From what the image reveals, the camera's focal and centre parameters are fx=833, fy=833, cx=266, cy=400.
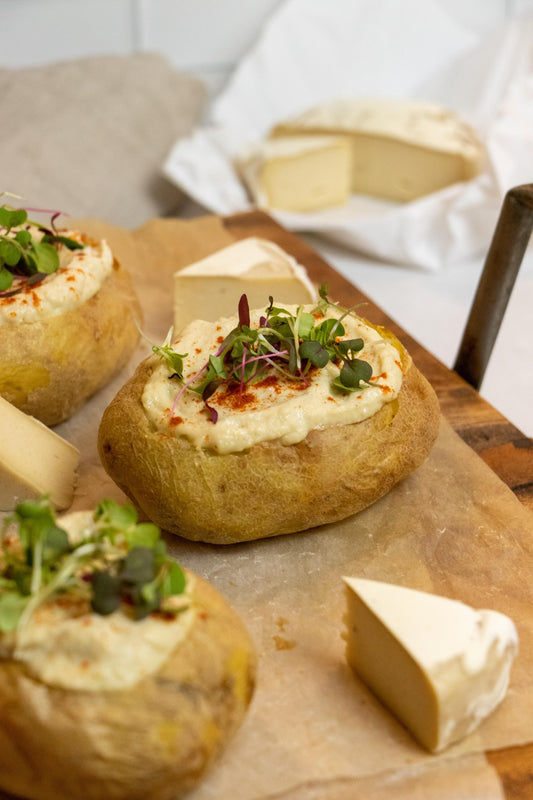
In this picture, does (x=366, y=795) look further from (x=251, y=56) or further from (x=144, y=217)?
(x=251, y=56)

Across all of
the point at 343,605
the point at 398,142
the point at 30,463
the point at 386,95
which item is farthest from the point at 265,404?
→ the point at 386,95

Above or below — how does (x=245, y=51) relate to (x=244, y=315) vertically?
below

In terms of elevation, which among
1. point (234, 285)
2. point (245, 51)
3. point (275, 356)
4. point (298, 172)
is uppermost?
point (275, 356)

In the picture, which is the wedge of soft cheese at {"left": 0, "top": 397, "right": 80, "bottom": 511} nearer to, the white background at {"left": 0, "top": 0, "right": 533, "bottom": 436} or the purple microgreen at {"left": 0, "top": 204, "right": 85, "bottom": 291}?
the purple microgreen at {"left": 0, "top": 204, "right": 85, "bottom": 291}

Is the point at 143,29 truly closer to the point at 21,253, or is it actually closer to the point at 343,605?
the point at 21,253

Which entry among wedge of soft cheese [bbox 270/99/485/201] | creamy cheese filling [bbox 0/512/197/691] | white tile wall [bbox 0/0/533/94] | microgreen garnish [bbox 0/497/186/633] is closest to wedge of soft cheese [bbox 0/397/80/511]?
microgreen garnish [bbox 0/497/186/633]

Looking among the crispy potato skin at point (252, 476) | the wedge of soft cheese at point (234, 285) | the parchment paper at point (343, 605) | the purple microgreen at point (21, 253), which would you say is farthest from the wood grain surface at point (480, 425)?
the purple microgreen at point (21, 253)
